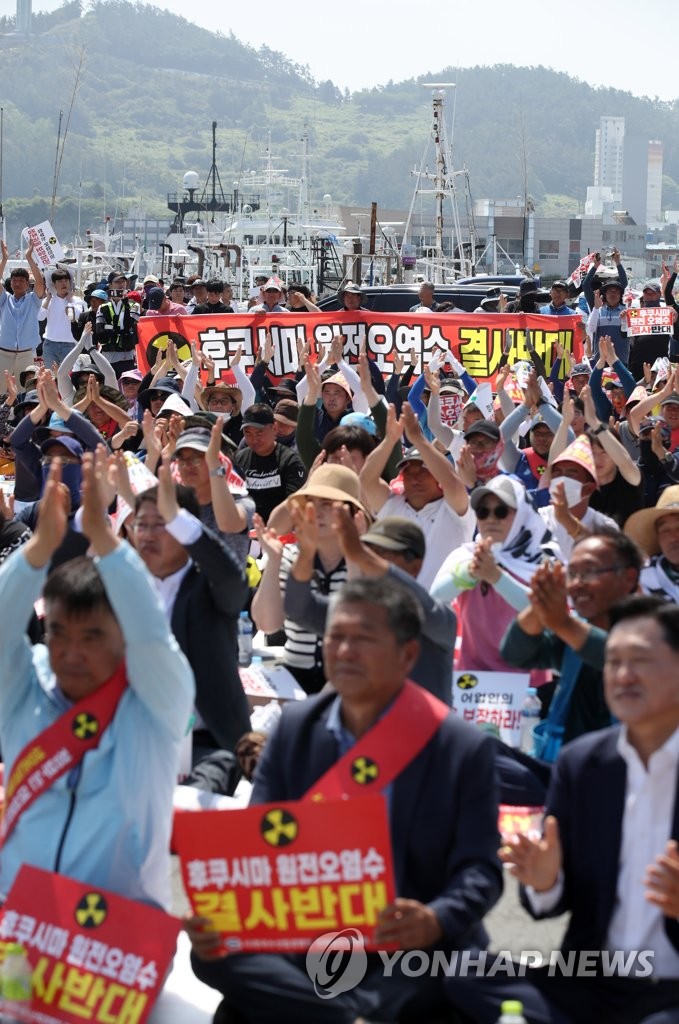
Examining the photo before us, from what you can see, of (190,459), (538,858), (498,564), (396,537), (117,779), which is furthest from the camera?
(190,459)

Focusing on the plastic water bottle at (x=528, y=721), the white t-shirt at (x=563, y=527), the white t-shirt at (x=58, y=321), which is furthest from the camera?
the white t-shirt at (x=58, y=321)

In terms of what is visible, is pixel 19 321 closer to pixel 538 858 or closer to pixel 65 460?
pixel 65 460

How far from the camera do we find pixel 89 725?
400cm

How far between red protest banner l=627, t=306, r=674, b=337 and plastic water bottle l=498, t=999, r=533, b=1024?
37.4 feet

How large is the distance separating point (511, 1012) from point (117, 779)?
3.84 feet

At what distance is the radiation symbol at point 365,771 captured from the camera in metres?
3.77

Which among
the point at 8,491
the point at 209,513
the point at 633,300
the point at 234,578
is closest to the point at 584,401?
the point at 209,513

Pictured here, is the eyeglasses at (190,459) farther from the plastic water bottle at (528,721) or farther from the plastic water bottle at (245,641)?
the plastic water bottle at (528,721)

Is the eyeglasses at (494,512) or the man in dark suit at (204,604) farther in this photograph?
the eyeglasses at (494,512)

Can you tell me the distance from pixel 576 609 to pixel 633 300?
13.7 meters

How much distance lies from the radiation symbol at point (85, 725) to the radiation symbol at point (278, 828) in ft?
1.84

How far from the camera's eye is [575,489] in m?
7.02

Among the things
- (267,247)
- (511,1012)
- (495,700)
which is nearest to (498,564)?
(495,700)

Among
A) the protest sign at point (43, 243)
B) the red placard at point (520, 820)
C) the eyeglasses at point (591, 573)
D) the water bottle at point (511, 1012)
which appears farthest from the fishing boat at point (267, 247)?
the water bottle at point (511, 1012)
